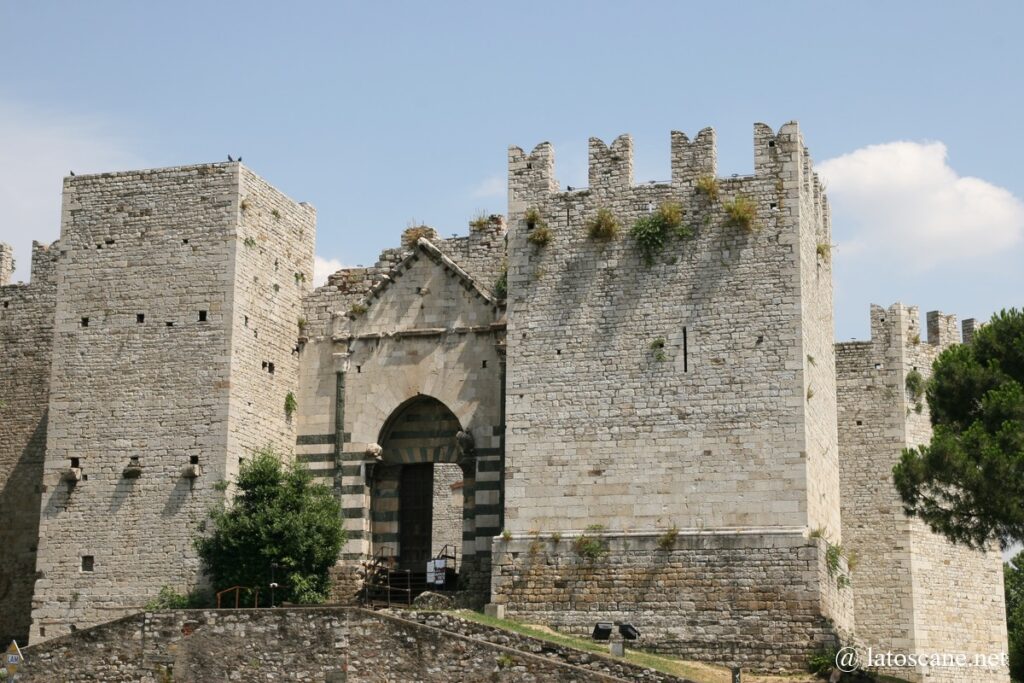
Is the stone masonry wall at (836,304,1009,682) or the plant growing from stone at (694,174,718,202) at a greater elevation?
the plant growing from stone at (694,174,718,202)

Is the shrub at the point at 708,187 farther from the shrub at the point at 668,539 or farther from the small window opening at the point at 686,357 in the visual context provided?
the shrub at the point at 668,539

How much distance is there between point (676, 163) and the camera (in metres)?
28.2

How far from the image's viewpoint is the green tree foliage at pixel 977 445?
78.9 feet

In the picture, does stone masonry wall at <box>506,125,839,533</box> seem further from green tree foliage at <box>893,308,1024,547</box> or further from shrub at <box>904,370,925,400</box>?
shrub at <box>904,370,925,400</box>

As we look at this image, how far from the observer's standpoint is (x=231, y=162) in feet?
98.5

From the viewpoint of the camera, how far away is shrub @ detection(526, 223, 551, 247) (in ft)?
93.2

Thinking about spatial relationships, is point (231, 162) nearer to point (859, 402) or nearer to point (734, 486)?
point (734, 486)

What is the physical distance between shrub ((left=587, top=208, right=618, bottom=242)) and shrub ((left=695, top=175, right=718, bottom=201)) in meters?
1.56

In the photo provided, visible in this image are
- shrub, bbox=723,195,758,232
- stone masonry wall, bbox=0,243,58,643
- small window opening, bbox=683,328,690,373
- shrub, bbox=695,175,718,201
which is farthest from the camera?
stone masonry wall, bbox=0,243,58,643

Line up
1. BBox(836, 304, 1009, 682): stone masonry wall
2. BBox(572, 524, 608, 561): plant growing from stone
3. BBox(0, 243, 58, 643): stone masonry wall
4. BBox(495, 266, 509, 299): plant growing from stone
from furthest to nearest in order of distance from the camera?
BBox(0, 243, 58, 643): stone masonry wall, BBox(836, 304, 1009, 682): stone masonry wall, BBox(495, 266, 509, 299): plant growing from stone, BBox(572, 524, 608, 561): plant growing from stone

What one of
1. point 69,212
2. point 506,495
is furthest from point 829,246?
point 69,212

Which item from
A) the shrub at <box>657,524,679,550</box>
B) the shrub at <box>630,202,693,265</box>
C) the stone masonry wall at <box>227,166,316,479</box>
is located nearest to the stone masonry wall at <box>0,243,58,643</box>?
the stone masonry wall at <box>227,166,316,479</box>

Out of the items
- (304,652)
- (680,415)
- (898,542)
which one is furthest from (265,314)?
(898,542)

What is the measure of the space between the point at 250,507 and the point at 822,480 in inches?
385
